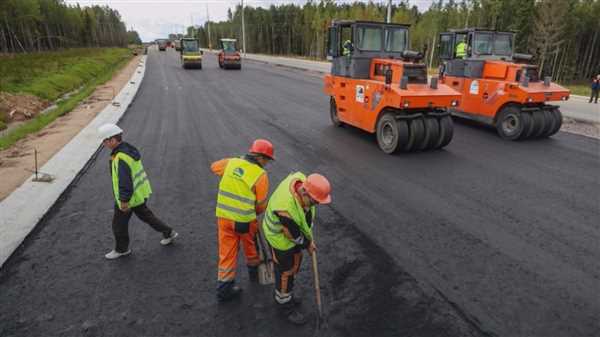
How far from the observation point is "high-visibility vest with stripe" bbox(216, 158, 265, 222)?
333 cm

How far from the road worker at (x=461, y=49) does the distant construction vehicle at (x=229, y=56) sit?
74.0 ft

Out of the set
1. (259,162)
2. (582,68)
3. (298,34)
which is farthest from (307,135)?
(298,34)

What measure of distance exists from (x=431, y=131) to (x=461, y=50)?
4.38 meters

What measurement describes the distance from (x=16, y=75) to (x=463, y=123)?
23208 mm

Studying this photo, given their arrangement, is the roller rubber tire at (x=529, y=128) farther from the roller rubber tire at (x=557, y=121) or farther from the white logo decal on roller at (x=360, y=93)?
the white logo decal on roller at (x=360, y=93)

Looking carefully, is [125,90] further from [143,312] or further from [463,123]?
[143,312]

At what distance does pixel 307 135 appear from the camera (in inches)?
396

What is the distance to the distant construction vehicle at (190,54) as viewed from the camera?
1160 inches

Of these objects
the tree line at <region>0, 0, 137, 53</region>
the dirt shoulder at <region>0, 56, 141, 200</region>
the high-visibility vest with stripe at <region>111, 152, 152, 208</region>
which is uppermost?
the tree line at <region>0, 0, 137, 53</region>

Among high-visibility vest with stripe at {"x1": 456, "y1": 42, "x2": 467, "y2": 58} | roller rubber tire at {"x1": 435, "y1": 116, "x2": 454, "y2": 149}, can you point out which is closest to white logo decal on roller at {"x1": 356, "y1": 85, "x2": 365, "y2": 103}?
roller rubber tire at {"x1": 435, "y1": 116, "x2": 454, "y2": 149}

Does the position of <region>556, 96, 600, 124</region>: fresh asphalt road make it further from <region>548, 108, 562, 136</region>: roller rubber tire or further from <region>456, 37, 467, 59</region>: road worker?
<region>456, 37, 467, 59</region>: road worker

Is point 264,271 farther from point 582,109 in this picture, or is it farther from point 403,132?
point 582,109

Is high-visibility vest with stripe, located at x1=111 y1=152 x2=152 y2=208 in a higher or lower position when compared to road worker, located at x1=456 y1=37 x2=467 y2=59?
lower

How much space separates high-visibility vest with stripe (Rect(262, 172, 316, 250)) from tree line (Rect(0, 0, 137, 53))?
161 ft
